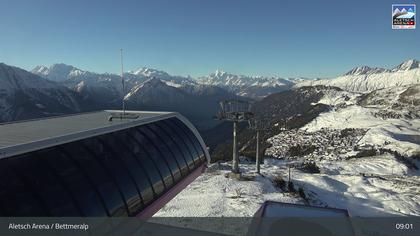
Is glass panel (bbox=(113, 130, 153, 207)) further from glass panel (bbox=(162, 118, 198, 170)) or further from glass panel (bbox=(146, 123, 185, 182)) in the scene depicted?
glass panel (bbox=(162, 118, 198, 170))

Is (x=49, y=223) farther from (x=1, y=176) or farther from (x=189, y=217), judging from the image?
(x=189, y=217)

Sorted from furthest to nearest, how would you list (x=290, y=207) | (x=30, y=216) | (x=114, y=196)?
(x=290, y=207) → (x=114, y=196) → (x=30, y=216)

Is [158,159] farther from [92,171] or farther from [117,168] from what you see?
[92,171]

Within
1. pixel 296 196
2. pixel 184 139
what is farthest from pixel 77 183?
pixel 296 196

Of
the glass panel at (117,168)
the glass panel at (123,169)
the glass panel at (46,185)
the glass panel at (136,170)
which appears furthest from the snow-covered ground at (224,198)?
the glass panel at (46,185)

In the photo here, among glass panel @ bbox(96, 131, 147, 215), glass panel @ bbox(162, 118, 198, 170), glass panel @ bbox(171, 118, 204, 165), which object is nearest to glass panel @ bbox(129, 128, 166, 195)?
glass panel @ bbox(96, 131, 147, 215)

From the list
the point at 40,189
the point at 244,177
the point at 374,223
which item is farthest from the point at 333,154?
the point at 40,189
